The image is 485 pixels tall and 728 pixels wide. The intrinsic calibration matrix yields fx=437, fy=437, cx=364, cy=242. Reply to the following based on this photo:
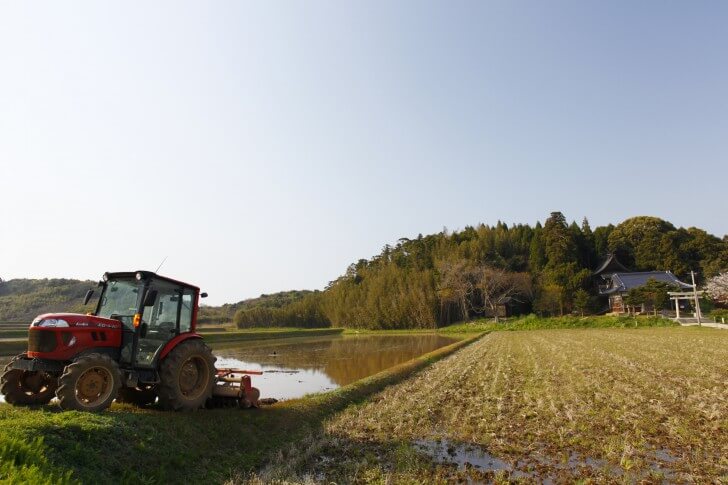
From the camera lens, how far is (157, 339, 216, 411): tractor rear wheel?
628cm

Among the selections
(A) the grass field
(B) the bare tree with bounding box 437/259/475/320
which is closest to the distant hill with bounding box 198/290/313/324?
(B) the bare tree with bounding box 437/259/475/320

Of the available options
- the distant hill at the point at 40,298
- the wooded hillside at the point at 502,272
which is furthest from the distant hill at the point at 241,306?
the wooded hillside at the point at 502,272

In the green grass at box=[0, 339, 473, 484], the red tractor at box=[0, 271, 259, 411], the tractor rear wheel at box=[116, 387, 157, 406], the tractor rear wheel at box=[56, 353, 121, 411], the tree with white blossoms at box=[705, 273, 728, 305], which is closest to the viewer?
the green grass at box=[0, 339, 473, 484]

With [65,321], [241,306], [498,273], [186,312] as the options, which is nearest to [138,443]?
[65,321]

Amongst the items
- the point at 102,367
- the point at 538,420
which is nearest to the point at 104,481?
the point at 102,367

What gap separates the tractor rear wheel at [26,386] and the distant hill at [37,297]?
6395cm

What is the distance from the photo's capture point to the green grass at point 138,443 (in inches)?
152

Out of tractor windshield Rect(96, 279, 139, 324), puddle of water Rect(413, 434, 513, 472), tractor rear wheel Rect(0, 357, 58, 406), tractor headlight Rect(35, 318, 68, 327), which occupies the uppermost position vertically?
tractor windshield Rect(96, 279, 139, 324)

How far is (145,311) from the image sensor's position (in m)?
6.65

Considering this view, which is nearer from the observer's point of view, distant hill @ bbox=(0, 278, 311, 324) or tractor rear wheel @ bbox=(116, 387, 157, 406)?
tractor rear wheel @ bbox=(116, 387, 157, 406)

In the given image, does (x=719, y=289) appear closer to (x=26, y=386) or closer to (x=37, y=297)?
(x=26, y=386)

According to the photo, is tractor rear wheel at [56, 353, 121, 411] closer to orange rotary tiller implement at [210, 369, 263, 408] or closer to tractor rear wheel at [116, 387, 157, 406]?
tractor rear wheel at [116, 387, 157, 406]

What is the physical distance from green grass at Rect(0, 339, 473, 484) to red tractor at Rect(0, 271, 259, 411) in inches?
11.8

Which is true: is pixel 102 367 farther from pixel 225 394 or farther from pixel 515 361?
pixel 515 361
